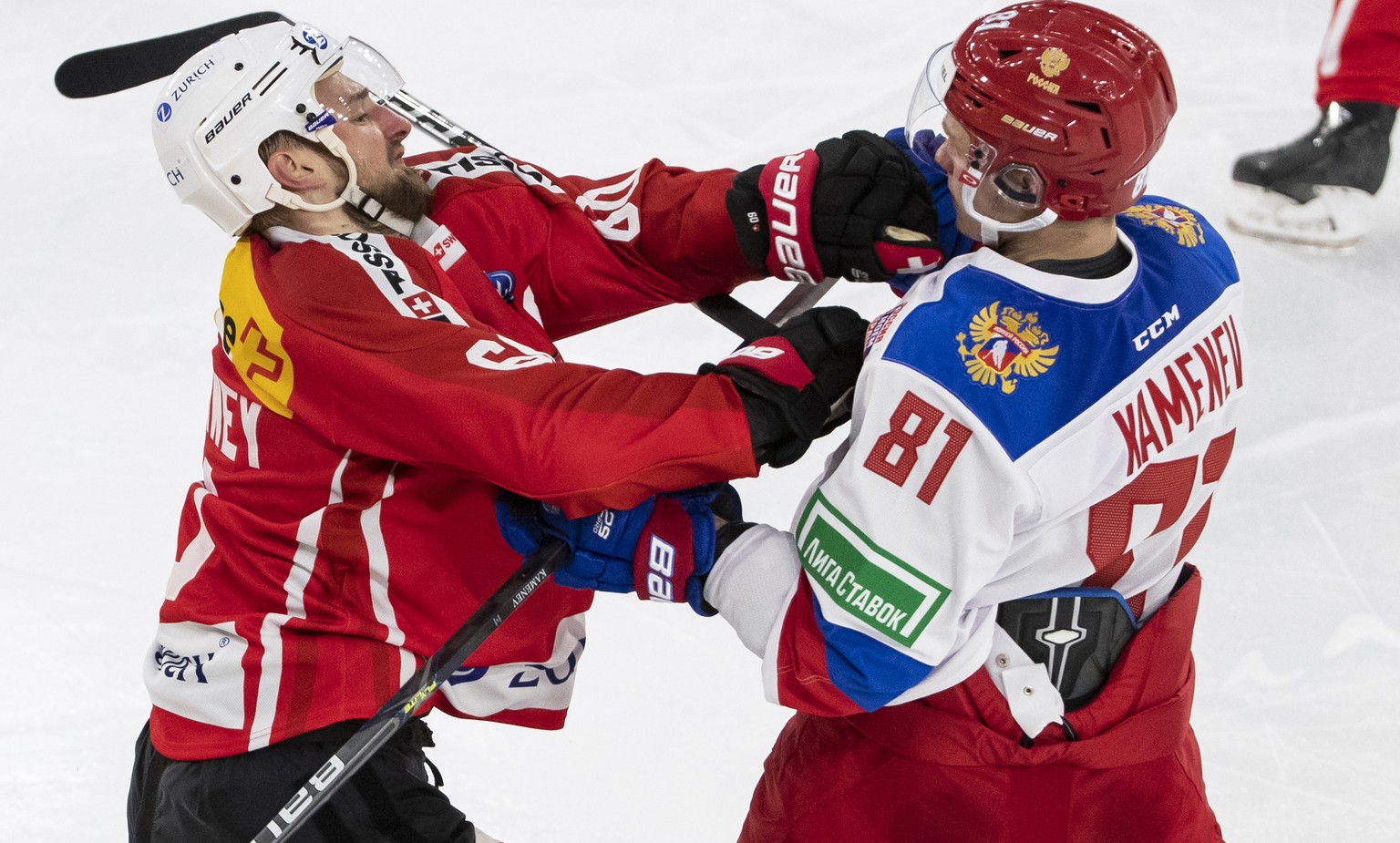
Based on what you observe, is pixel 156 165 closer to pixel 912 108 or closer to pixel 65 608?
pixel 65 608

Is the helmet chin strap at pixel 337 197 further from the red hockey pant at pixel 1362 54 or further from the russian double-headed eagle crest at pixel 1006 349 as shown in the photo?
the red hockey pant at pixel 1362 54

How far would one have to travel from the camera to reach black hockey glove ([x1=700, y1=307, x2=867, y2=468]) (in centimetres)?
174

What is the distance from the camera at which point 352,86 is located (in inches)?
78.7

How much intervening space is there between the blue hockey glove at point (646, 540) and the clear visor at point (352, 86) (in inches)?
22.5

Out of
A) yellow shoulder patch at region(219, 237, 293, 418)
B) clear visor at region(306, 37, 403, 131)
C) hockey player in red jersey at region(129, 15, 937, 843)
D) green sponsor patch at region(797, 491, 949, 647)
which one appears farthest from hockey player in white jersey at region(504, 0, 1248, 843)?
clear visor at region(306, 37, 403, 131)

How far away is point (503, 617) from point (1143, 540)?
2.57 ft

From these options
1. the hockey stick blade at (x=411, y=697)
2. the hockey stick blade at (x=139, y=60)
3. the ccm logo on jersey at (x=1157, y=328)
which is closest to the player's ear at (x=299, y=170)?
the hockey stick blade at (x=139, y=60)

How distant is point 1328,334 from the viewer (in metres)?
3.48

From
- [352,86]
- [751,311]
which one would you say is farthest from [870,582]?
[352,86]

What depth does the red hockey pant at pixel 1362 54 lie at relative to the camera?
3.66 m

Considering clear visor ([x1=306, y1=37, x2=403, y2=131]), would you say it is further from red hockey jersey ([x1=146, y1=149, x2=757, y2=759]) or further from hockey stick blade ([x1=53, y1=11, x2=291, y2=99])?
hockey stick blade ([x1=53, y1=11, x2=291, y2=99])

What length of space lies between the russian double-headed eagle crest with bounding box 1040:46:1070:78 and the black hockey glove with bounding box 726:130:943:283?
449mm

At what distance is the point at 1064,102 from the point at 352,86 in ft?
3.20

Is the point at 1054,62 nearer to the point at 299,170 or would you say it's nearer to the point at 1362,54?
the point at 299,170
